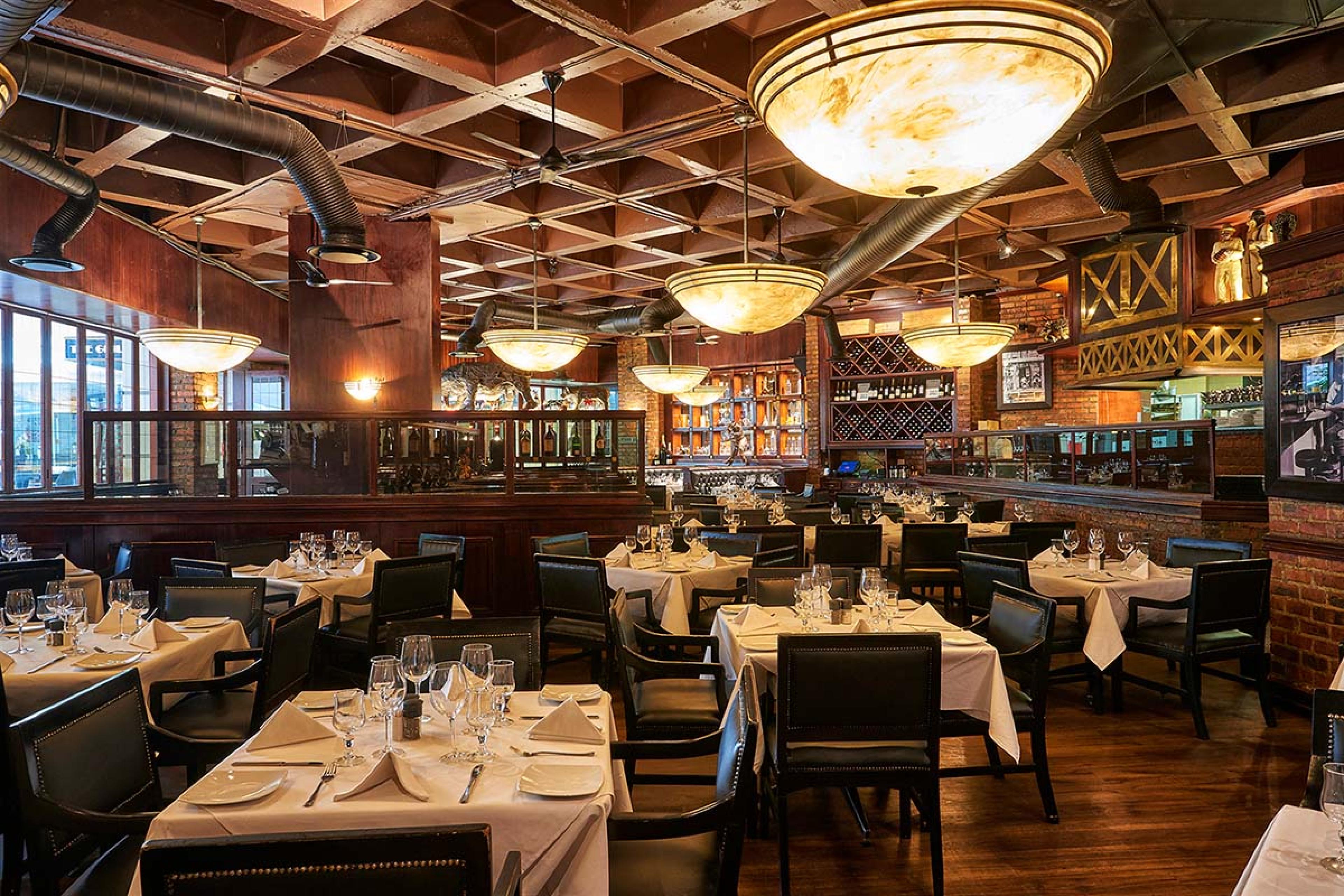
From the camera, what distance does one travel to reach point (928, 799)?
299 cm

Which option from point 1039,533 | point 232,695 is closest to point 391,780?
point 232,695

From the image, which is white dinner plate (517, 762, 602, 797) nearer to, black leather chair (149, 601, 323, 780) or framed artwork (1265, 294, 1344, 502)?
black leather chair (149, 601, 323, 780)

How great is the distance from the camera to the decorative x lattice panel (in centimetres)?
856

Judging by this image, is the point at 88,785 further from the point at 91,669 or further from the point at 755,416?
the point at 755,416

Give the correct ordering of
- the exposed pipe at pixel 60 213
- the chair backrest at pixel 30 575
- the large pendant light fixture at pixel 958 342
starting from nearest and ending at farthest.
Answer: the chair backrest at pixel 30 575 < the exposed pipe at pixel 60 213 < the large pendant light fixture at pixel 958 342

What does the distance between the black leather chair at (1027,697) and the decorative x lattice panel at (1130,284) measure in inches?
239

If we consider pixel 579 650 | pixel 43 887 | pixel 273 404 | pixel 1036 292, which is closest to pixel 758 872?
pixel 43 887

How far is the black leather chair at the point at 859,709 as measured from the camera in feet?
9.62

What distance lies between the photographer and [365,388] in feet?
28.0

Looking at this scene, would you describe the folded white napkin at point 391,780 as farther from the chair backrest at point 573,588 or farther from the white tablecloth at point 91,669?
the chair backrest at point 573,588

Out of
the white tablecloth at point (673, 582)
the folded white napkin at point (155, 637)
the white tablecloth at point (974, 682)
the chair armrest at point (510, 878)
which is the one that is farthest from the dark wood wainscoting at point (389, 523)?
the chair armrest at point (510, 878)

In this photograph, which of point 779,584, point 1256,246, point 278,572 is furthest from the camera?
point 1256,246

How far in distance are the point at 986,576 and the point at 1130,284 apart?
5.80 m

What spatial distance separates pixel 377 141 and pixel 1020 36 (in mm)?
5558
